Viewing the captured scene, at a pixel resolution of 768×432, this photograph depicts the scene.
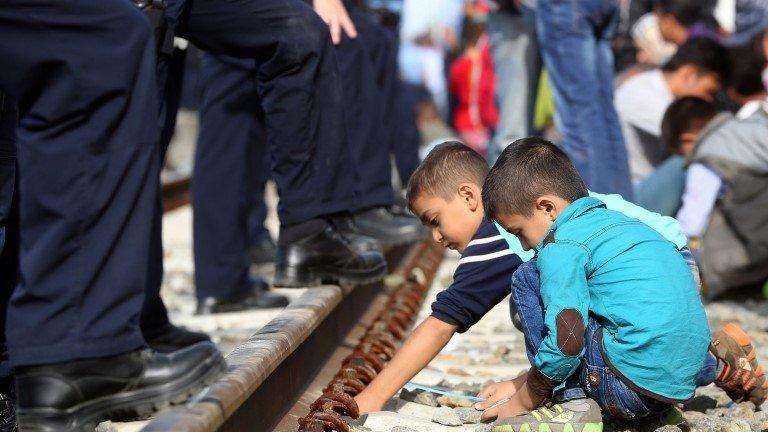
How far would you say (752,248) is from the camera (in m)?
6.45

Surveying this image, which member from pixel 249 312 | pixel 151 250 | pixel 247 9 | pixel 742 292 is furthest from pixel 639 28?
pixel 151 250

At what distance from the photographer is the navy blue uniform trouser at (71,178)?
2.79 m

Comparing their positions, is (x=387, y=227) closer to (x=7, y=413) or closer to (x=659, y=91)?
(x=7, y=413)

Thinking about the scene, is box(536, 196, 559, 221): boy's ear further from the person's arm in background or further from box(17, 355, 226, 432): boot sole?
the person's arm in background

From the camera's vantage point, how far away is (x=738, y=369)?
12.9 feet

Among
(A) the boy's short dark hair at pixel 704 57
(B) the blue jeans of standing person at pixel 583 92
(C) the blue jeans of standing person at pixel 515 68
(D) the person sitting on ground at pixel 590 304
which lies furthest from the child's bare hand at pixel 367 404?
(C) the blue jeans of standing person at pixel 515 68

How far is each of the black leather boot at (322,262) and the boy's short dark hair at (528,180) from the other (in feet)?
3.96

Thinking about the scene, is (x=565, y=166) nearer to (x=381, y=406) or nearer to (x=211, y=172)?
(x=381, y=406)

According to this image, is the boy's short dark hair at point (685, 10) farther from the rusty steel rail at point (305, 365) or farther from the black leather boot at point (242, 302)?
the black leather boot at point (242, 302)

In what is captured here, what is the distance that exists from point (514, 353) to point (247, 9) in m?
1.66

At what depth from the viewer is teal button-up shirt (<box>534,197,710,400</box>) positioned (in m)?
3.34

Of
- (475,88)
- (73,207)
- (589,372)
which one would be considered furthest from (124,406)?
(475,88)

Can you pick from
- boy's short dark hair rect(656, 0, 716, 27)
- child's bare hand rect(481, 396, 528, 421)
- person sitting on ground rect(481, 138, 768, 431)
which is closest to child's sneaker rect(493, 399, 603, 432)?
person sitting on ground rect(481, 138, 768, 431)

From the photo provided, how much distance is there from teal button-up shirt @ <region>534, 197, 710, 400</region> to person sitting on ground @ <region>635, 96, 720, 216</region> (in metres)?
3.49
